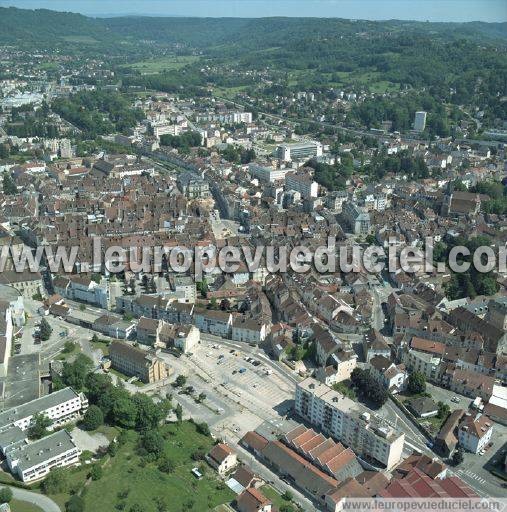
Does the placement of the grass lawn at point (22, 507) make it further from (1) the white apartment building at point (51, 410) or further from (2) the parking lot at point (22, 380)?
(2) the parking lot at point (22, 380)

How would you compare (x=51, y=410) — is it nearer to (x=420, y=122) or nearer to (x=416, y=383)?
(x=416, y=383)

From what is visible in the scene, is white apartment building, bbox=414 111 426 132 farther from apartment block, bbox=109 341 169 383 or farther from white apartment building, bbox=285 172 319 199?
apartment block, bbox=109 341 169 383

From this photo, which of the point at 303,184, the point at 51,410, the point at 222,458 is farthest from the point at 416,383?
the point at 303,184

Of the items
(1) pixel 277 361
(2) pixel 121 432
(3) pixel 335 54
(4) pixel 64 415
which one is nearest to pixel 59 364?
(4) pixel 64 415

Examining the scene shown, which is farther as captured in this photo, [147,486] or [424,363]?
[424,363]

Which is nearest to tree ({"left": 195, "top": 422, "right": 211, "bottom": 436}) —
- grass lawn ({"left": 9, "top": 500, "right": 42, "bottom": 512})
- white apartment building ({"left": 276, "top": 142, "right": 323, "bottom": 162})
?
grass lawn ({"left": 9, "top": 500, "right": 42, "bottom": 512})

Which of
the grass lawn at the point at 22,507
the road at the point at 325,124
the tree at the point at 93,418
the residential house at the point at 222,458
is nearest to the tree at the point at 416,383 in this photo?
the residential house at the point at 222,458
